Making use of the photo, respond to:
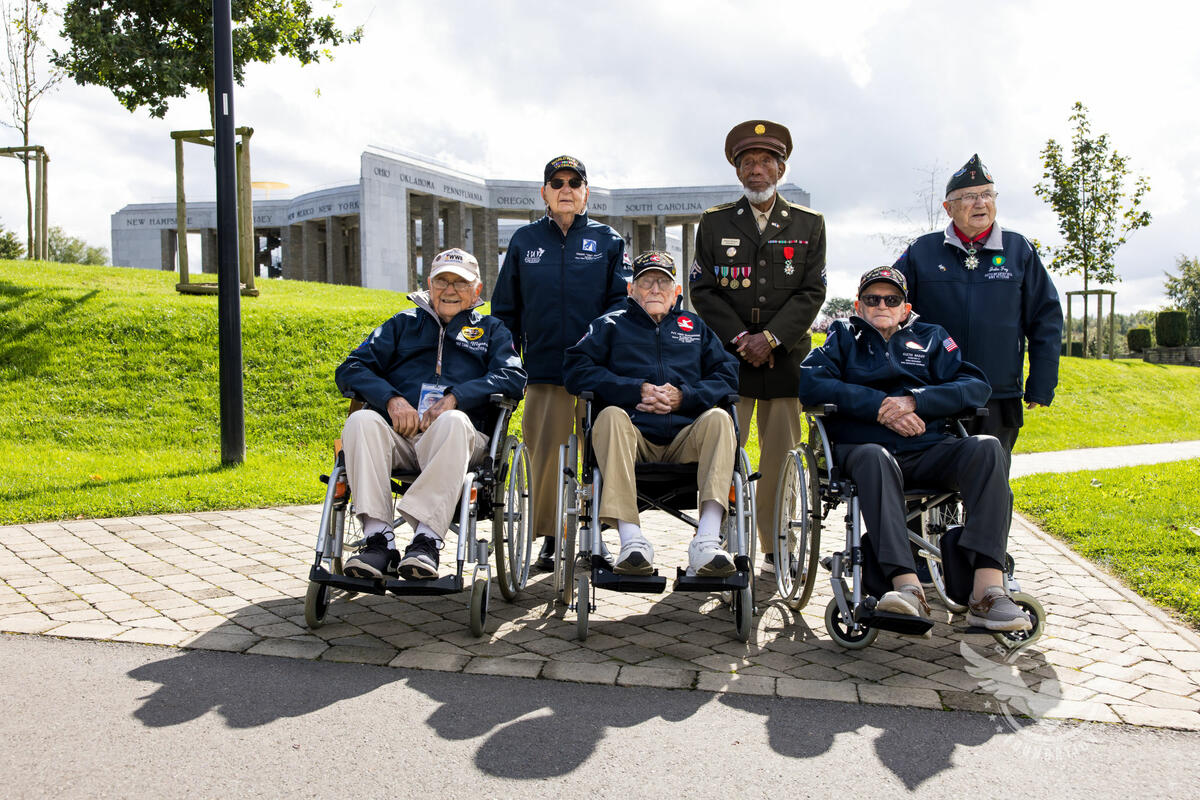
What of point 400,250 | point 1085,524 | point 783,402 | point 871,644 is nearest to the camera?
point 871,644

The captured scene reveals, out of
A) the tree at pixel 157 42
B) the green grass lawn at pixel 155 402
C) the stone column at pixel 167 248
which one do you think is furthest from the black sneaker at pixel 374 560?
the stone column at pixel 167 248

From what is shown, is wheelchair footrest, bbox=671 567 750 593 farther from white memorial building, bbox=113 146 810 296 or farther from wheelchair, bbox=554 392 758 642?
white memorial building, bbox=113 146 810 296

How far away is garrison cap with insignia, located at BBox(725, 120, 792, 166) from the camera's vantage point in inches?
201

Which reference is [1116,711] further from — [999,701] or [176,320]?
[176,320]

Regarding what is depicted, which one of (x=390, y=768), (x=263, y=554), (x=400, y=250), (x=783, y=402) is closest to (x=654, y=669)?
(x=390, y=768)

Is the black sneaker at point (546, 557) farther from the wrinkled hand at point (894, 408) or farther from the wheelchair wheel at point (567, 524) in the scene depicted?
the wrinkled hand at point (894, 408)

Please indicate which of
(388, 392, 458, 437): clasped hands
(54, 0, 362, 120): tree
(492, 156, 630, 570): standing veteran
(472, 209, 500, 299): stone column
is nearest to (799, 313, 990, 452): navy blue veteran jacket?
(492, 156, 630, 570): standing veteran

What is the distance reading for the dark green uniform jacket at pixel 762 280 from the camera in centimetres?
517

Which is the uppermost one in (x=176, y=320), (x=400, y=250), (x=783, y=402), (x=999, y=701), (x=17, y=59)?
(x=17, y=59)

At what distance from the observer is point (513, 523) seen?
4352 millimetres

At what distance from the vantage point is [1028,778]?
2.64 metres

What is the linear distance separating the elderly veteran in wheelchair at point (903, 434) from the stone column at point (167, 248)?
39.2m

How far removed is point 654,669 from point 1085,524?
4279 mm

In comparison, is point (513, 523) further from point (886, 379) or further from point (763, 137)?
point (763, 137)
